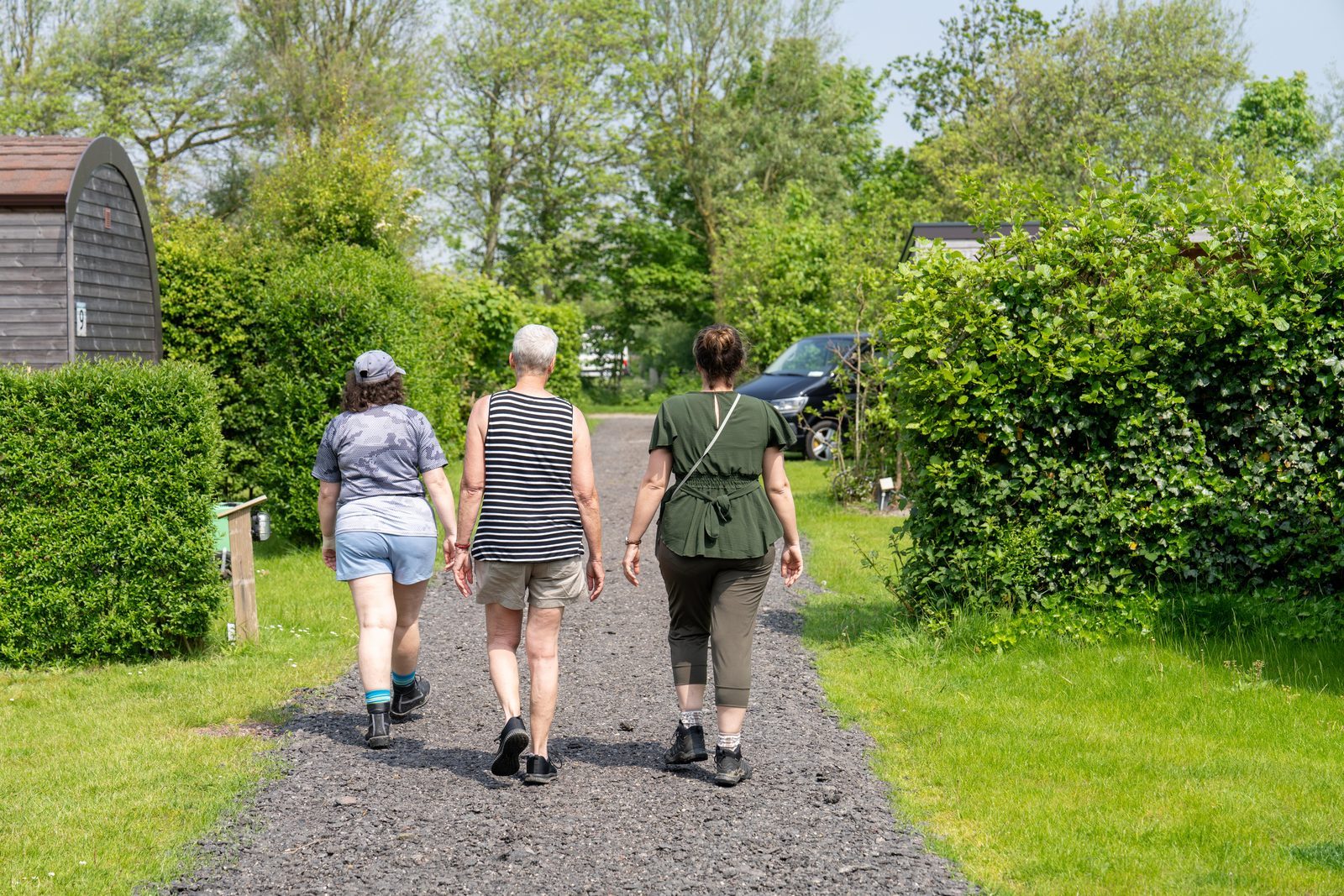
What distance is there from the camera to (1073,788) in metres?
5.12

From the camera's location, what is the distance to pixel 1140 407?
719 cm

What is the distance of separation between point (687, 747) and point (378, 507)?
1.81 meters

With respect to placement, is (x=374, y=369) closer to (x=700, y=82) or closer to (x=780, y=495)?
(x=780, y=495)

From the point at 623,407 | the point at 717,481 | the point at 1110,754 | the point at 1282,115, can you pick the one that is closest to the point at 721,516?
the point at 717,481

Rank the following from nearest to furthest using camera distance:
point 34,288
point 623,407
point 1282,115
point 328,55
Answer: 1. point 34,288
2. point 328,55
3. point 623,407
4. point 1282,115

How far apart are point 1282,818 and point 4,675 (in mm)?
6740

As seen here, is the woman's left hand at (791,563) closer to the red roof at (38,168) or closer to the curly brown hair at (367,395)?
the curly brown hair at (367,395)

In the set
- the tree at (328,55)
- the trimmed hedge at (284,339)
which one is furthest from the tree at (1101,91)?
the trimmed hedge at (284,339)

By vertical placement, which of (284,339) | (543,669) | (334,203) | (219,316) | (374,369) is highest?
(334,203)

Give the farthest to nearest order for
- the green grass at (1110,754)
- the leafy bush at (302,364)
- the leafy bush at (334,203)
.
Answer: the leafy bush at (334,203) < the leafy bush at (302,364) < the green grass at (1110,754)

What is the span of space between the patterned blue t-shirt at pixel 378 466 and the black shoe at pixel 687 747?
1.55 metres

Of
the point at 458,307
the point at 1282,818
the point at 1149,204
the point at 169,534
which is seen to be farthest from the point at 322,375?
the point at 458,307

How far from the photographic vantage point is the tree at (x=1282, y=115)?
50875mm

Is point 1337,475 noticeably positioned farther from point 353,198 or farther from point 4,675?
point 353,198
